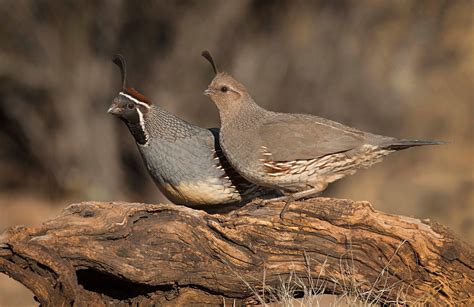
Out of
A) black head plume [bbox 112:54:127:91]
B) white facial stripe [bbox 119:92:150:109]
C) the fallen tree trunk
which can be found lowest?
the fallen tree trunk

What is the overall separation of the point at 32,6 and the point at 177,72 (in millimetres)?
1796

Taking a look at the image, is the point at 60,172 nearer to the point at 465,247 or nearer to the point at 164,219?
the point at 164,219

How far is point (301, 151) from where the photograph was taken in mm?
4406

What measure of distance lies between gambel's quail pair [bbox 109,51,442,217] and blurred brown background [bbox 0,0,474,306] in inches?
145

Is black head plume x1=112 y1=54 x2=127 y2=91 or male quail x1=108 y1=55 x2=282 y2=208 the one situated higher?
black head plume x1=112 y1=54 x2=127 y2=91

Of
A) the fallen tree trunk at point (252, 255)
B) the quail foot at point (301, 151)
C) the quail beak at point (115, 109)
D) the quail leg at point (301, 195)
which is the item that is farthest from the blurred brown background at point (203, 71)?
the fallen tree trunk at point (252, 255)

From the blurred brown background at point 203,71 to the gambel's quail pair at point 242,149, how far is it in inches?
145

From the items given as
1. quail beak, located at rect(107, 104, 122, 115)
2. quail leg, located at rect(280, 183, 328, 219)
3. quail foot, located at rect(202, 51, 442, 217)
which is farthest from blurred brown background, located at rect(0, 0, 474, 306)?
quail leg, located at rect(280, 183, 328, 219)

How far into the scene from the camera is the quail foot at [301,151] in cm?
439

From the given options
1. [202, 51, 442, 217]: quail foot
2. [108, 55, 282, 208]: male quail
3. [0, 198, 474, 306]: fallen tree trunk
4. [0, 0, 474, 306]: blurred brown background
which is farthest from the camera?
[0, 0, 474, 306]: blurred brown background

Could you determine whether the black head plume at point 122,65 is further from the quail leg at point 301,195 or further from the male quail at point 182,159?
the quail leg at point 301,195

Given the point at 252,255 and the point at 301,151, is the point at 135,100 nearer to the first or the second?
the point at 301,151

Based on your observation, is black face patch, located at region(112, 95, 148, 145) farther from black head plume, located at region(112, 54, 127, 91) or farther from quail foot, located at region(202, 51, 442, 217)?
quail foot, located at region(202, 51, 442, 217)

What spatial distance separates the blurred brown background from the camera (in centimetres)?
871
